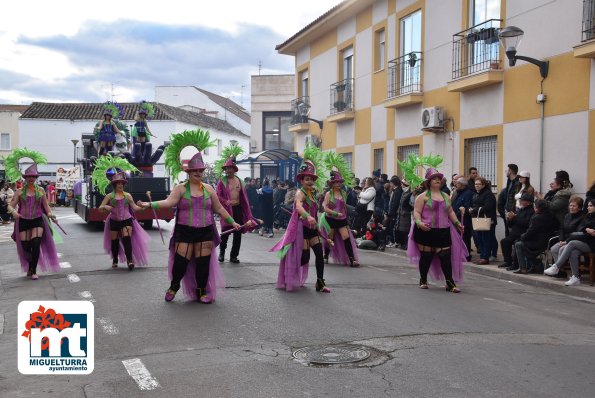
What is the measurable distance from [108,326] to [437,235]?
201 inches

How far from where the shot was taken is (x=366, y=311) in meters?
8.19

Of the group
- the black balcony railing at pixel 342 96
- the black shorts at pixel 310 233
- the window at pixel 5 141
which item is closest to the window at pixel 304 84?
the black balcony railing at pixel 342 96

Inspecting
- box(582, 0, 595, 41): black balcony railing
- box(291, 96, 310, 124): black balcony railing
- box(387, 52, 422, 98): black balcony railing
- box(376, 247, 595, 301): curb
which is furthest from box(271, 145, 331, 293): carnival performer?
box(291, 96, 310, 124): black balcony railing

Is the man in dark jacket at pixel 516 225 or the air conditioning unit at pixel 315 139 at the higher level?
the air conditioning unit at pixel 315 139

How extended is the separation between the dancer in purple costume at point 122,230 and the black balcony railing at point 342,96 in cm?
1336

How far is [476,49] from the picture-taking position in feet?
54.5

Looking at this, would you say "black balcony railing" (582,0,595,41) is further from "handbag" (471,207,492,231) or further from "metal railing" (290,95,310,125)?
"metal railing" (290,95,310,125)

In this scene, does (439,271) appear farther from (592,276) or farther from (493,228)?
(493,228)

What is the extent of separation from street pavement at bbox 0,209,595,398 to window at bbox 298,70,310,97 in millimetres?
19191

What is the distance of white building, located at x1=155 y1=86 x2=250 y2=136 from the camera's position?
230 feet

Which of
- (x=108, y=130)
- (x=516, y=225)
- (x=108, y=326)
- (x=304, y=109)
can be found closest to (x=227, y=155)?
(x=516, y=225)

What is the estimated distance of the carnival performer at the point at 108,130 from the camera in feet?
69.1

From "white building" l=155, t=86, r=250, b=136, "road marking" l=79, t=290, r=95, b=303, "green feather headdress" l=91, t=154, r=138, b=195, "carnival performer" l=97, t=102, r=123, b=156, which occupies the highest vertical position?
"white building" l=155, t=86, r=250, b=136

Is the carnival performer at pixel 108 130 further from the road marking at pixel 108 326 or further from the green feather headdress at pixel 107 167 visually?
the road marking at pixel 108 326
